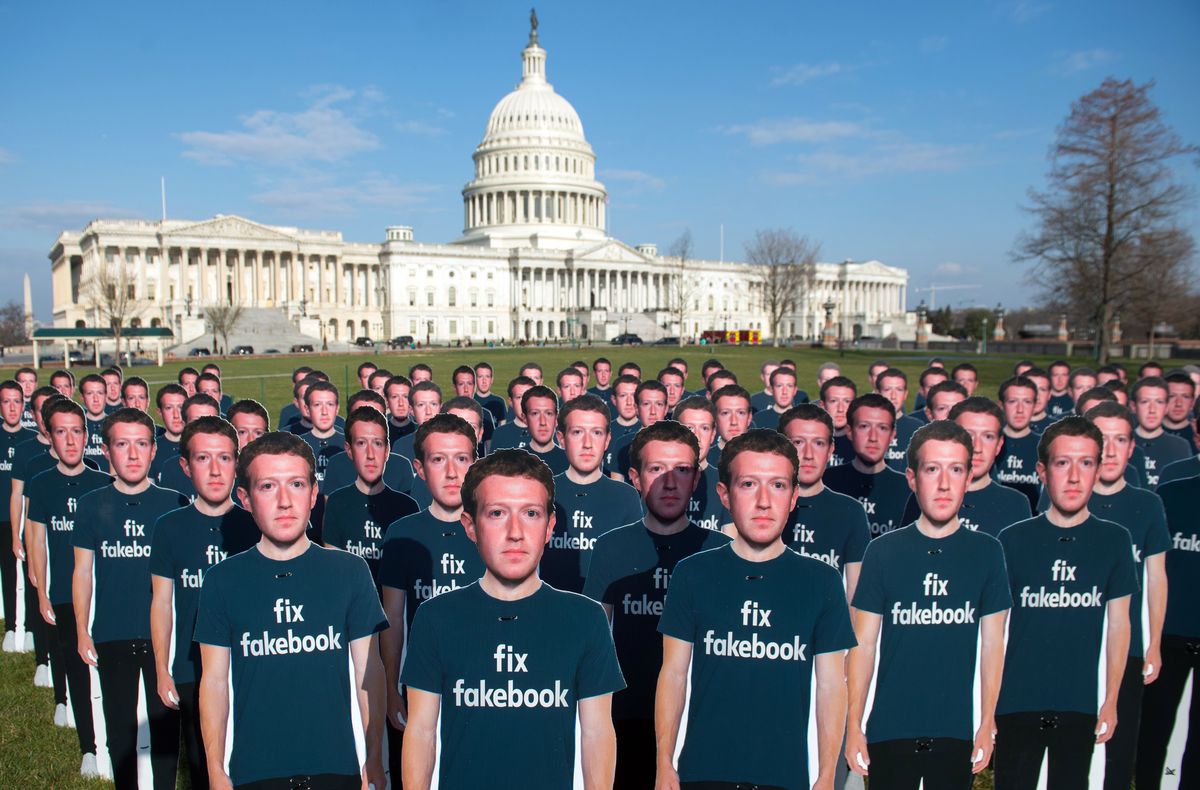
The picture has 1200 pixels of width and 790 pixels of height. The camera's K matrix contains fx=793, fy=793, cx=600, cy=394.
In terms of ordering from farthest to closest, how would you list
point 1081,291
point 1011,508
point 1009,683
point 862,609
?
1. point 1081,291
2. point 1011,508
3. point 1009,683
4. point 862,609

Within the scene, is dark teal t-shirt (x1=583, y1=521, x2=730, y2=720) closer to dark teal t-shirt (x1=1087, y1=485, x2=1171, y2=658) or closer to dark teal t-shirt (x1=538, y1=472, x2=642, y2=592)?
dark teal t-shirt (x1=538, y1=472, x2=642, y2=592)

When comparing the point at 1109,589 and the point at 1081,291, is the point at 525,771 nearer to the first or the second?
the point at 1109,589

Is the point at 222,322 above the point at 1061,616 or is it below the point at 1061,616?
above

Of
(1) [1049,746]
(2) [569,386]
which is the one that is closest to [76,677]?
(2) [569,386]

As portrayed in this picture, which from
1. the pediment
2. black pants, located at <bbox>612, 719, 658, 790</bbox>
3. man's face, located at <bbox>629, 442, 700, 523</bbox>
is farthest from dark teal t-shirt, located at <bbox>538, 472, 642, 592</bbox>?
the pediment

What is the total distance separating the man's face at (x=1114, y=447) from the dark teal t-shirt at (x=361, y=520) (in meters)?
4.43

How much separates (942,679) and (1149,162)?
33.3 metres

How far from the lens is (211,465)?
4.43 m

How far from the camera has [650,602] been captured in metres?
3.98

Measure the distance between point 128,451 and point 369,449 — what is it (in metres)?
1.44

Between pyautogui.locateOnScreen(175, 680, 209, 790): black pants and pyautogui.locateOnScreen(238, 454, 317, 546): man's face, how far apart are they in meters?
1.42

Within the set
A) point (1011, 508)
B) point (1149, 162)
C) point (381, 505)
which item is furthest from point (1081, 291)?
point (381, 505)

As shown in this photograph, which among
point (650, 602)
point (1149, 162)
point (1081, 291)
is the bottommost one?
point (650, 602)

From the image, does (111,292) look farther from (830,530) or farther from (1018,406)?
(830,530)
